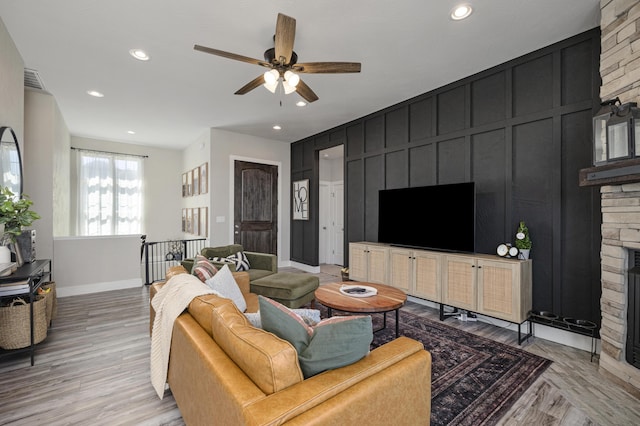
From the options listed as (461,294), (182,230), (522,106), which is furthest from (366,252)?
(182,230)

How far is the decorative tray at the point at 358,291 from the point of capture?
2.85m

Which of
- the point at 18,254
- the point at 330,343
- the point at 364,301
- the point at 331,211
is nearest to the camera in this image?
the point at 330,343

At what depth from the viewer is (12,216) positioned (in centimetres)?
260

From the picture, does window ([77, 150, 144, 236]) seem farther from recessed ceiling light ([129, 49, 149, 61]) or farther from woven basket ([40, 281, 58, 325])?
recessed ceiling light ([129, 49, 149, 61])

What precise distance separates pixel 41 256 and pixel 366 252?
15.3 feet

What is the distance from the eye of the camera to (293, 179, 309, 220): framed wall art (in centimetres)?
644

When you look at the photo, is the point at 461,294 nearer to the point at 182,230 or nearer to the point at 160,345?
the point at 160,345

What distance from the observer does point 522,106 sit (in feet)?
10.5

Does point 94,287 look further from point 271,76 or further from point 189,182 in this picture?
point 271,76

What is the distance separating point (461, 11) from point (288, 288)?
306 cm

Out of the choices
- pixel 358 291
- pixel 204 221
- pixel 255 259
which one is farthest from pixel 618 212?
pixel 204 221

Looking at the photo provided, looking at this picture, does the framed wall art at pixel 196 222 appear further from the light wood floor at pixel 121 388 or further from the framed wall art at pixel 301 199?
the light wood floor at pixel 121 388

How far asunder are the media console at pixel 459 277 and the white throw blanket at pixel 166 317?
2.72 metres

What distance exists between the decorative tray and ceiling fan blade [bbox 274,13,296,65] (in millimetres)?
2212
